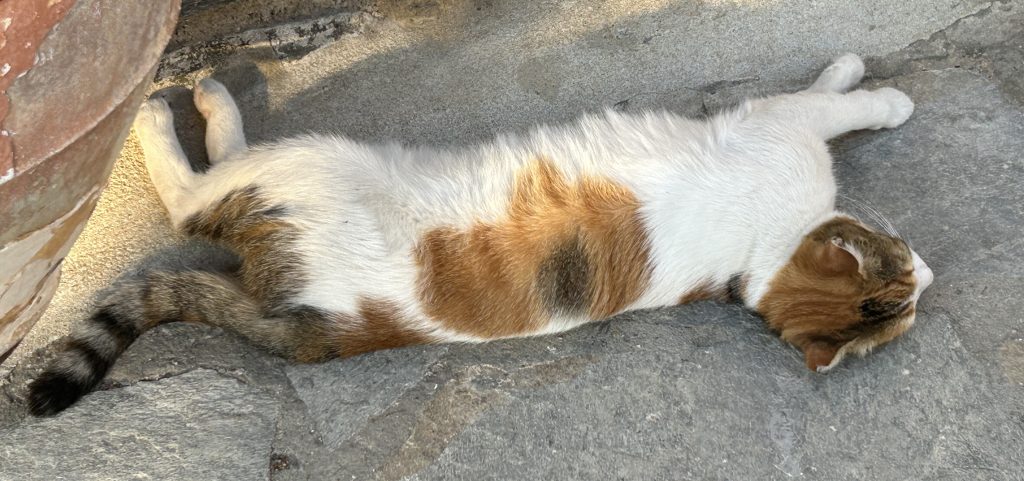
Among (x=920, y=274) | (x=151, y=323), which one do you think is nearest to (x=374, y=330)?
(x=151, y=323)

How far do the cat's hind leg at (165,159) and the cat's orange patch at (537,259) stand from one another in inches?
36.3

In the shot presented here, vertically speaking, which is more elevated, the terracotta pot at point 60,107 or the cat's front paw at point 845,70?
the terracotta pot at point 60,107

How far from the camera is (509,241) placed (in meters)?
2.55

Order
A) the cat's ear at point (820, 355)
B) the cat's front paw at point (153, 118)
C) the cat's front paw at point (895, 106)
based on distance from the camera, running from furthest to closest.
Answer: the cat's front paw at point (895, 106) < the cat's front paw at point (153, 118) < the cat's ear at point (820, 355)

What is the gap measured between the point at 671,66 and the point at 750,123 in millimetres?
599

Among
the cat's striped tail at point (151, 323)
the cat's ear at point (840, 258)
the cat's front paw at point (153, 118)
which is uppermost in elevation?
the cat's front paw at point (153, 118)

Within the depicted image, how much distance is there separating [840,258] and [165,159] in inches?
94.1

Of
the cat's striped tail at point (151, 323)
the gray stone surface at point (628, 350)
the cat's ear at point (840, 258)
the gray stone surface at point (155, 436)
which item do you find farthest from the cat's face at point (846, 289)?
the gray stone surface at point (155, 436)

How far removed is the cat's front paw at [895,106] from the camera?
10.1 ft

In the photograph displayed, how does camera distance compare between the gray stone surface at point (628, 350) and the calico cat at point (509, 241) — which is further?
the gray stone surface at point (628, 350)

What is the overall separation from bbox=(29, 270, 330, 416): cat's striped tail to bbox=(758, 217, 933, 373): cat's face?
5.48 ft

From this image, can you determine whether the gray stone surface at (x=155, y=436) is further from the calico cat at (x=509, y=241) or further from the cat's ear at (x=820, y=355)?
the cat's ear at (x=820, y=355)

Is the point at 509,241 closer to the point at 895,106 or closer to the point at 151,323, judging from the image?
the point at 151,323

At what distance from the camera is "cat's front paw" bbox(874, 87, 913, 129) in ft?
10.1
